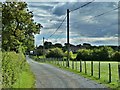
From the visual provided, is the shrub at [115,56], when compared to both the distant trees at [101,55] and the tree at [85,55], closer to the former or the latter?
the distant trees at [101,55]

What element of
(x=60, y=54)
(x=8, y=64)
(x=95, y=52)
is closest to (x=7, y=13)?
(x=8, y=64)

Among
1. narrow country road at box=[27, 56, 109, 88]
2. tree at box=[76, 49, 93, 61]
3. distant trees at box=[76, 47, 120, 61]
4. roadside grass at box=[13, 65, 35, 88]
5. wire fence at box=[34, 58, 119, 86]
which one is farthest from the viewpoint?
tree at box=[76, 49, 93, 61]

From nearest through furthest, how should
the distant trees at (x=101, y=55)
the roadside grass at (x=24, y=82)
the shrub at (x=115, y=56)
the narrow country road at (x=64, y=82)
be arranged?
the roadside grass at (x=24, y=82) → the narrow country road at (x=64, y=82) → the shrub at (x=115, y=56) → the distant trees at (x=101, y=55)

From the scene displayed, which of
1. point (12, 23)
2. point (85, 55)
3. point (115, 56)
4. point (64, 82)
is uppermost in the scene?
point (12, 23)

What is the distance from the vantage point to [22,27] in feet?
130

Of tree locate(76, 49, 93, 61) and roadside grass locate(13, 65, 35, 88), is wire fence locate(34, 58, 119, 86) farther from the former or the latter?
tree locate(76, 49, 93, 61)

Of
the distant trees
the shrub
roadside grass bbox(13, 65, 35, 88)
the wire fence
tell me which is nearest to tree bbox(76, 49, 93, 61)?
the distant trees

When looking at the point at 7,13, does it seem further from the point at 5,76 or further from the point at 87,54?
the point at 87,54

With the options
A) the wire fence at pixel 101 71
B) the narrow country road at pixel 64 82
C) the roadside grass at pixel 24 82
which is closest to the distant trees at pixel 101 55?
the wire fence at pixel 101 71

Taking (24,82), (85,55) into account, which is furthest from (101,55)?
(24,82)

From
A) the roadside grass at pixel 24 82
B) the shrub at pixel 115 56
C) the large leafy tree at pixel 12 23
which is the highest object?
the large leafy tree at pixel 12 23

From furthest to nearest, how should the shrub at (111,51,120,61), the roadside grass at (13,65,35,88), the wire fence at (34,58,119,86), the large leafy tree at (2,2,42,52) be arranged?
the shrub at (111,51,120,61) < the large leafy tree at (2,2,42,52) < the wire fence at (34,58,119,86) < the roadside grass at (13,65,35,88)

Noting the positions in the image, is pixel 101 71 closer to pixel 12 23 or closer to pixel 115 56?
pixel 12 23

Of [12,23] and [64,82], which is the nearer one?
[64,82]
